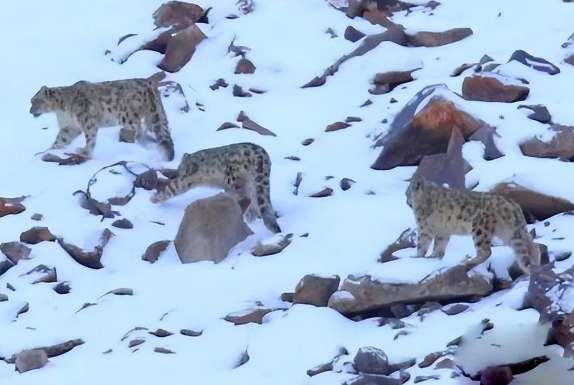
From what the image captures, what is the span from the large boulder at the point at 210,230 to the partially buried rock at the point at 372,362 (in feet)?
11.8

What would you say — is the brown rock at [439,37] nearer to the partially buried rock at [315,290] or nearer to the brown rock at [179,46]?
the brown rock at [179,46]

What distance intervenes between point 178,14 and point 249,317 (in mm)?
9695

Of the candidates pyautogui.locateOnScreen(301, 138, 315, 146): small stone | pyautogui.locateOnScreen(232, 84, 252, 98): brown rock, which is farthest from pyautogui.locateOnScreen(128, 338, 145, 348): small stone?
pyautogui.locateOnScreen(232, 84, 252, 98): brown rock

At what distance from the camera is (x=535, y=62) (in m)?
20.8

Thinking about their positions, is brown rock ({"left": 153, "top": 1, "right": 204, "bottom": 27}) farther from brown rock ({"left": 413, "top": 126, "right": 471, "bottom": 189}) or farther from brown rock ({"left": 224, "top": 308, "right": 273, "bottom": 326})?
brown rock ({"left": 224, "top": 308, "right": 273, "bottom": 326})

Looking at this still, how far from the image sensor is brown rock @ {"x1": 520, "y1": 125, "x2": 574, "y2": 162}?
59.4ft

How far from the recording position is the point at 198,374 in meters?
14.3

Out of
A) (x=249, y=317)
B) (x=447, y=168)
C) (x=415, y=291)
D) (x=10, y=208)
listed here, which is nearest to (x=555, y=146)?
(x=447, y=168)

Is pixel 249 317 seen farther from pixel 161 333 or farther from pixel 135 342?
pixel 135 342

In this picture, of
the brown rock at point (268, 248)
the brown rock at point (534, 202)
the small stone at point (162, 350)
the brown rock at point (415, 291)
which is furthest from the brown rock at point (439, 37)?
the small stone at point (162, 350)

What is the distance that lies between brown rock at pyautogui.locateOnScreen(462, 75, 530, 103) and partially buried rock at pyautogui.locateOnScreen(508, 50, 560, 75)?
2.85ft

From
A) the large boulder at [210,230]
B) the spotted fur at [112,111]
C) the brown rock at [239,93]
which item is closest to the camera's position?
the large boulder at [210,230]

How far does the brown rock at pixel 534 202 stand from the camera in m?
16.7

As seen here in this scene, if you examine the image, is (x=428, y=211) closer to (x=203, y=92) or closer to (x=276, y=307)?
(x=276, y=307)
